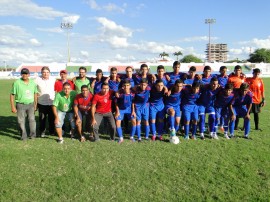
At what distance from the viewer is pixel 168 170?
5062 millimetres

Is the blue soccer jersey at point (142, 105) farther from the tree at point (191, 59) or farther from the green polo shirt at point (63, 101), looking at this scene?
the tree at point (191, 59)

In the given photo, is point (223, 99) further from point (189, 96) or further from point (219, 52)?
point (219, 52)

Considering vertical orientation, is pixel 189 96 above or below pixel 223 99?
above

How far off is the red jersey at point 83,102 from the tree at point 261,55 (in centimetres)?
9753

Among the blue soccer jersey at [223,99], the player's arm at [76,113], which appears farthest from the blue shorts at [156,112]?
the player's arm at [76,113]

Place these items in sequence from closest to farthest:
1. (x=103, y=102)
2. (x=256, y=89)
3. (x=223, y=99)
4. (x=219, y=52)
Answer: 1. (x=103, y=102)
2. (x=223, y=99)
3. (x=256, y=89)
4. (x=219, y=52)

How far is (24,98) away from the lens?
22.7 ft

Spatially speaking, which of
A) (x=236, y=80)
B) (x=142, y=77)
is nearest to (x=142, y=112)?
(x=142, y=77)

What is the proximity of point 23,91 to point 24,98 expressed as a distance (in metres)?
0.18

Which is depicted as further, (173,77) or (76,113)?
(173,77)

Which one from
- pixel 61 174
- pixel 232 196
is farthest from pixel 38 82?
pixel 232 196

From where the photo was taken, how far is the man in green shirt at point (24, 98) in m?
6.86

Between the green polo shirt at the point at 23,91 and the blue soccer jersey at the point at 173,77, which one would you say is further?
the blue soccer jersey at the point at 173,77

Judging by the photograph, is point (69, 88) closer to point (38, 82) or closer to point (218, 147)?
point (38, 82)
